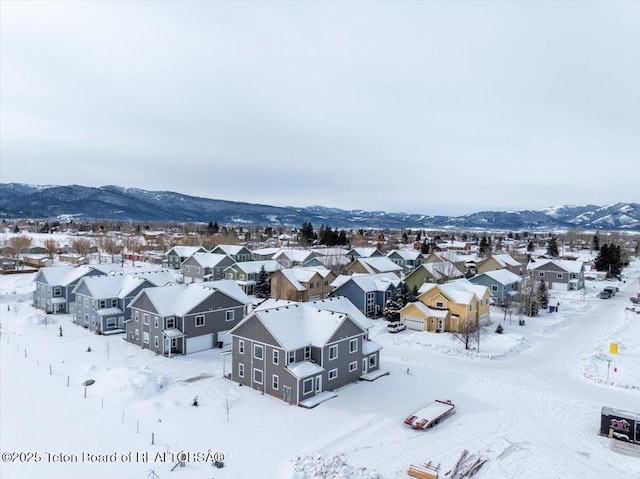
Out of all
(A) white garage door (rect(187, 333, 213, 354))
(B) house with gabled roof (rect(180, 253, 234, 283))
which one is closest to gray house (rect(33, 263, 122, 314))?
(A) white garage door (rect(187, 333, 213, 354))

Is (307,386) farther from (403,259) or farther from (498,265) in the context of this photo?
(403,259)

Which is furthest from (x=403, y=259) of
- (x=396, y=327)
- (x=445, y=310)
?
(x=396, y=327)

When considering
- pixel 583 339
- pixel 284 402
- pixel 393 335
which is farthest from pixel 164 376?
pixel 583 339

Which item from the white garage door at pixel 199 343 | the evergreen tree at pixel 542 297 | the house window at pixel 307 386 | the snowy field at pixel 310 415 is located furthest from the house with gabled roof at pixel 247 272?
the house window at pixel 307 386

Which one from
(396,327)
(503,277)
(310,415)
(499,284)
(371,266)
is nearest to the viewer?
(310,415)

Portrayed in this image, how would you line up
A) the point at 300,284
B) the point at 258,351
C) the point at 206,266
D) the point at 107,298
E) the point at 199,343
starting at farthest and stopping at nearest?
1. the point at 206,266
2. the point at 300,284
3. the point at 107,298
4. the point at 199,343
5. the point at 258,351

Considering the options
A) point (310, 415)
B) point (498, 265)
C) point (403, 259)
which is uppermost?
point (498, 265)

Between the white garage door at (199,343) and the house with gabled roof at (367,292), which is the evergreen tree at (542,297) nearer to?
the house with gabled roof at (367,292)
